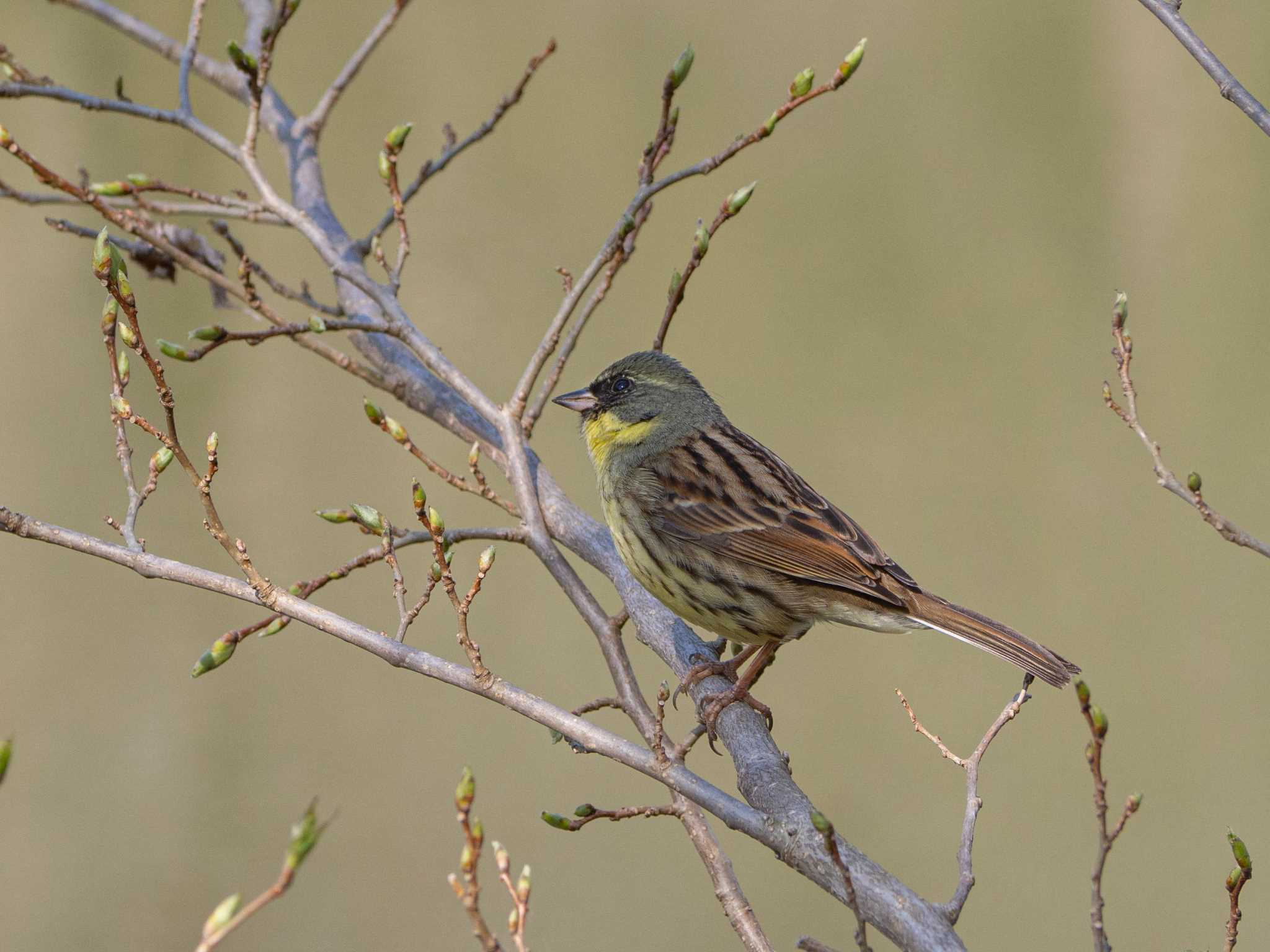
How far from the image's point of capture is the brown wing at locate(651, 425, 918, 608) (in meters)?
2.48

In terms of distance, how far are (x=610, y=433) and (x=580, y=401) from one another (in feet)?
0.38

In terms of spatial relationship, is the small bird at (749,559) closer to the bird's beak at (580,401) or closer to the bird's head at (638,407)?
the bird's head at (638,407)

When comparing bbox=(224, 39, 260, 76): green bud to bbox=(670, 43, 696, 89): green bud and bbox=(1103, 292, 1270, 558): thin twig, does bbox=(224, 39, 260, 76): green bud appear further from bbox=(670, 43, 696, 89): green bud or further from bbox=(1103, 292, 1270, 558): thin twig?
bbox=(1103, 292, 1270, 558): thin twig

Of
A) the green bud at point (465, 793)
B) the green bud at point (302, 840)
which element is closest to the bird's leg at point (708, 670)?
the green bud at point (465, 793)

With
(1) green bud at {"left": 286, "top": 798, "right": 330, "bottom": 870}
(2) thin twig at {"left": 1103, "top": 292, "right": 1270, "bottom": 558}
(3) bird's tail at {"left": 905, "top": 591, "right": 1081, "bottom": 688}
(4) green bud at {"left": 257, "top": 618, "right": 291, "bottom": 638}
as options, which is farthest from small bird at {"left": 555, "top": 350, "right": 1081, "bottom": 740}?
(1) green bud at {"left": 286, "top": 798, "right": 330, "bottom": 870}

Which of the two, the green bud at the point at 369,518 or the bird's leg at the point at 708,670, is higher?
the bird's leg at the point at 708,670

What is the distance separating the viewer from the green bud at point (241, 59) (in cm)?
222

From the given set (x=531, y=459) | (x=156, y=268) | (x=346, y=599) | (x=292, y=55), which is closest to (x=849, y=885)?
(x=531, y=459)

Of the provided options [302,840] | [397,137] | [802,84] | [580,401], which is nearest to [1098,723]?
[302,840]

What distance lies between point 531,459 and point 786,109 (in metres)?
1.01

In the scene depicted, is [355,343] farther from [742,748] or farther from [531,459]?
[742,748]

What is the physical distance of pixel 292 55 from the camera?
14.0 ft

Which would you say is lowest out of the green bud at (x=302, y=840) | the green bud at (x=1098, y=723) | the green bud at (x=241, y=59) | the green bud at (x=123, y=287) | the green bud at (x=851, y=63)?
the green bud at (x=302, y=840)

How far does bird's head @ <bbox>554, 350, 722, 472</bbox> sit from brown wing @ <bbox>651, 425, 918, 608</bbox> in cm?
9
